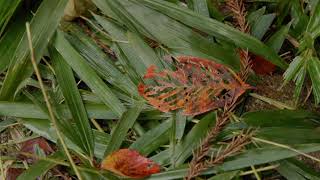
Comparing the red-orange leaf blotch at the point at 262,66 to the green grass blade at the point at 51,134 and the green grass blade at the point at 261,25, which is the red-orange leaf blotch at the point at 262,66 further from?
the green grass blade at the point at 51,134

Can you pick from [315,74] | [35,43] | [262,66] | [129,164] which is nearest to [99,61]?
[35,43]

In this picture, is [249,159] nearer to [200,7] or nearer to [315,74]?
[315,74]

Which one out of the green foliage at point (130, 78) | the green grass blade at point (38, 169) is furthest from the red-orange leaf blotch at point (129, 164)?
the green grass blade at point (38, 169)

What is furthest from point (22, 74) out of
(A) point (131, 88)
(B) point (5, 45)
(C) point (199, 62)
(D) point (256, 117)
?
(D) point (256, 117)

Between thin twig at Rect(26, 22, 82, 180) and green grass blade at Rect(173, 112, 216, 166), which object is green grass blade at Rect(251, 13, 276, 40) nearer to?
green grass blade at Rect(173, 112, 216, 166)

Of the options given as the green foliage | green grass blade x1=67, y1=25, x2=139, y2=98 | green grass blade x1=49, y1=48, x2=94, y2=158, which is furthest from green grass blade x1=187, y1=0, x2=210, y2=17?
green grass blade x1=49, y1=48, x2=94, y2=158
